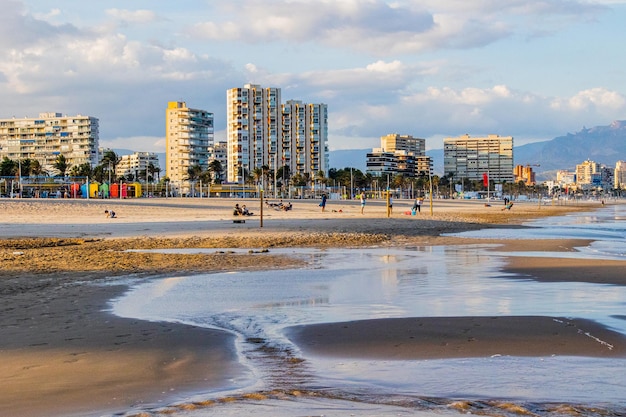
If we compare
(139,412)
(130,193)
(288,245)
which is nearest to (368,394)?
(139,412)

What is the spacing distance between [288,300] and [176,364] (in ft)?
18.6

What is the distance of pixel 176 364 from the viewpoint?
8094 millimetres

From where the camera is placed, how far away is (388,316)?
11547 mm

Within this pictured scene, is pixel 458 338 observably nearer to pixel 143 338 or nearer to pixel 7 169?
pixel 143 338

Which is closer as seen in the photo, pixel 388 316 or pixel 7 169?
pixel 388 316

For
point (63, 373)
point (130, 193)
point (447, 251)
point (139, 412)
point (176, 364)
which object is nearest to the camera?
point (139, 412)

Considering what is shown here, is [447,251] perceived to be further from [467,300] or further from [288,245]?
[467,300]

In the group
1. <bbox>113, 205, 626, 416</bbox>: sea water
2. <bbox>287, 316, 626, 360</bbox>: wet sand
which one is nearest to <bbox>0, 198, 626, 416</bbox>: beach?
<bbox>287, 316, 626, 360</bbox>: wet sand

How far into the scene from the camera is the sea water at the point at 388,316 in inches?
255

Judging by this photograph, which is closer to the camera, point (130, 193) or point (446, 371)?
point (446, 371)

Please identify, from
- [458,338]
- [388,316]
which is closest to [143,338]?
[388,316]

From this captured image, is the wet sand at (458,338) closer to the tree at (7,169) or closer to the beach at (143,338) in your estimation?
the beach at (143,338)

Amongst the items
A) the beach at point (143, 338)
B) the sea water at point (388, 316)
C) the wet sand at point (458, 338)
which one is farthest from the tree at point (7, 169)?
the wet sand at point (458, 338)

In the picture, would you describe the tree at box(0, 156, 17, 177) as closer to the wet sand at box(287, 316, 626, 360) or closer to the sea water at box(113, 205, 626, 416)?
the sea water at box(113, 205, 626, 416)
